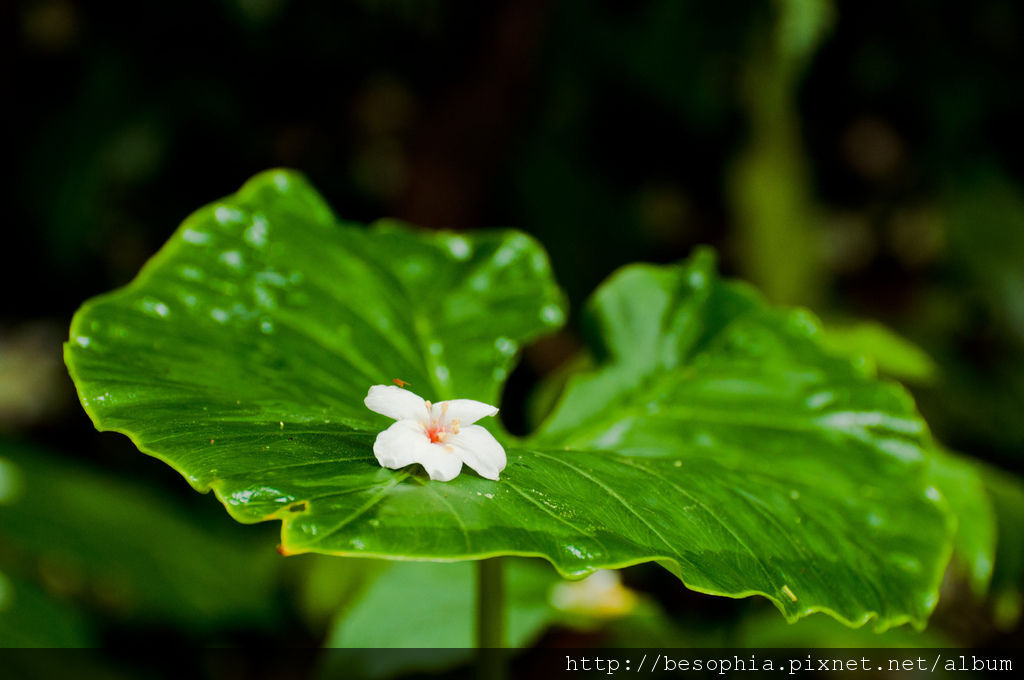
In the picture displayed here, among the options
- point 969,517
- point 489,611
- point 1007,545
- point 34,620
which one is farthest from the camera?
point 34,620

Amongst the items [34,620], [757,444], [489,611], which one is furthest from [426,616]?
[34,620]

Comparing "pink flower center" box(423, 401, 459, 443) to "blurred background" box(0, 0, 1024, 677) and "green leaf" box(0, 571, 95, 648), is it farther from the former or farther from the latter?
"blurred background" box(0, 0, 1024, 677)

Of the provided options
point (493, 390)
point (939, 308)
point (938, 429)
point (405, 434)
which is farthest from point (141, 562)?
point (939, 308)

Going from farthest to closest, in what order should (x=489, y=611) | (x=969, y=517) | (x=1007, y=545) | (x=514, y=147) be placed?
1. (x=514, y=147)
2. (x=1007, y=545)
3. (x=969, y=517)
4. (x=489, y=611)

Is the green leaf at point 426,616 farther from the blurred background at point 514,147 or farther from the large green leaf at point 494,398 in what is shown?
the blurred background at point 514,147

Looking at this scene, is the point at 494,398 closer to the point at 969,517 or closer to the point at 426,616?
the point at 426,616

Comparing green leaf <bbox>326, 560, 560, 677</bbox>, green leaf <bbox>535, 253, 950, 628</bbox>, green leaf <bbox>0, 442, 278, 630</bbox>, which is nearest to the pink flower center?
green leaf <bbox>535, 253, 950, 628</bbox>
